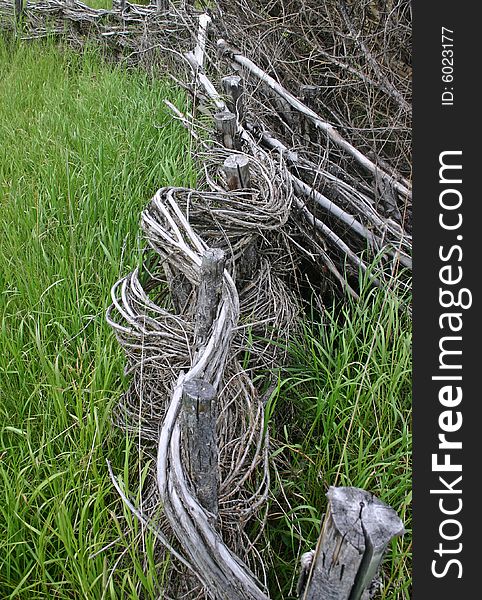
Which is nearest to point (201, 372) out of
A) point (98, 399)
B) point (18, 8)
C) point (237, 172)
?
point (98, 399)

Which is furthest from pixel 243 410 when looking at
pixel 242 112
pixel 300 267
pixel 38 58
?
pixel 38 58

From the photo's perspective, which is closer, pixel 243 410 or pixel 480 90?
pixel 243 410

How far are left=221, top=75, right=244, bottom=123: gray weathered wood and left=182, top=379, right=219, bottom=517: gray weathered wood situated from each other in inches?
83.3

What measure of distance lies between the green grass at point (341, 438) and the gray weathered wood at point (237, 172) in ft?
1.99

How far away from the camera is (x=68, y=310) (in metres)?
2.37

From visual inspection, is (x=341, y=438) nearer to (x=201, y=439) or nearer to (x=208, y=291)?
(x=208, y=291)

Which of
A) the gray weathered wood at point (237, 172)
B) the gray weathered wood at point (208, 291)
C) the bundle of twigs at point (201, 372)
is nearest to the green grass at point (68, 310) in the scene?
the bundle of twigs at point (201, 372)

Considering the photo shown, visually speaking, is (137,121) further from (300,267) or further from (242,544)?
(242,544)

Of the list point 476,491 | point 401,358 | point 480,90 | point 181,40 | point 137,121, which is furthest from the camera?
point 181,40

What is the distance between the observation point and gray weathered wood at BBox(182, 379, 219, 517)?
1.20m

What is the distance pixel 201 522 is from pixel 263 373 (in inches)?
39.2

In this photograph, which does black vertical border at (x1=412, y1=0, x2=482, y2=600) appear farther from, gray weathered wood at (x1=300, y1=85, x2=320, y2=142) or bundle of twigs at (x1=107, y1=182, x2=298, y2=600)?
gray weathered wood at (x1=300, y1=85, x2=320, y2=142)

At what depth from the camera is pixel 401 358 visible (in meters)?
2.01

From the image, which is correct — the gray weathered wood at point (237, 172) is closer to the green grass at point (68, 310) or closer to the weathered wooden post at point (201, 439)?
the green grass at point (68, 310)
